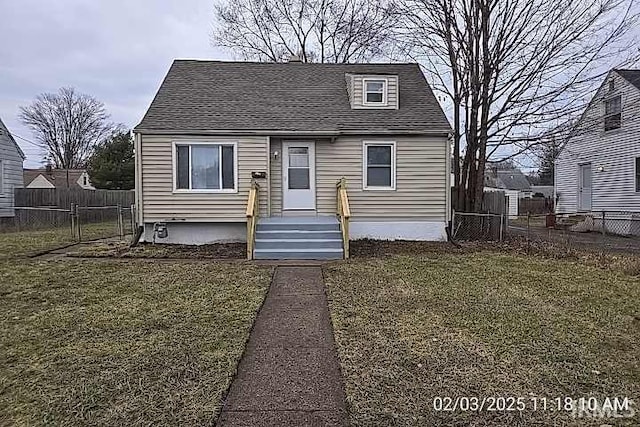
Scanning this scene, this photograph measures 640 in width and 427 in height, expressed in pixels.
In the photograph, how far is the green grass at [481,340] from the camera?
11.4 feet

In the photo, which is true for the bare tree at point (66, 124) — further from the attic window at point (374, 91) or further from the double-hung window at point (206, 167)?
the attic window at point (374, 91)

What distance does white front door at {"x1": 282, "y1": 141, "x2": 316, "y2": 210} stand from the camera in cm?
1271

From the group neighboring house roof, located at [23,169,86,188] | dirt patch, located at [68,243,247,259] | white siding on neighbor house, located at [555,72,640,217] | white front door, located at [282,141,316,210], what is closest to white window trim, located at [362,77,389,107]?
white front door, located at [282,141,316,210]

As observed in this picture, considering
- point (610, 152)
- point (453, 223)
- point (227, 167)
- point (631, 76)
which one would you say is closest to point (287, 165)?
point (227, 167)

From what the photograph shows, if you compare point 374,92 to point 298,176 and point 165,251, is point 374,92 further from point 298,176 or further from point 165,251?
point 165,251

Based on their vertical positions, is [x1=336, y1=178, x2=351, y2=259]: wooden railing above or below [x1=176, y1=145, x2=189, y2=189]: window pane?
below

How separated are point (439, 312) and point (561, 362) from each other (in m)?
1.82

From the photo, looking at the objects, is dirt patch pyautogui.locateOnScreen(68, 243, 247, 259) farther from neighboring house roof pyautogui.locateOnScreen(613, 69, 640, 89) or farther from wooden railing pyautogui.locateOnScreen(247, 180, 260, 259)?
neighboring house roof pyautogui.locateOnScreen(613, 69, 640, 89)

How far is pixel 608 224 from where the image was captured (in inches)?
701

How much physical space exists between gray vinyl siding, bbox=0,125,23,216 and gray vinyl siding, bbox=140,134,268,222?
11148 millimetres

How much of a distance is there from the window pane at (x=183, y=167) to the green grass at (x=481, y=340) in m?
5.44

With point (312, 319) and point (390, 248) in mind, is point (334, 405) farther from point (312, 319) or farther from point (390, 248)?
point (390, 248)

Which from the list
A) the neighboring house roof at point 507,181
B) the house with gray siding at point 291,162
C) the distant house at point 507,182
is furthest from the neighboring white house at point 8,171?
the neighboring house roof at point 507,181

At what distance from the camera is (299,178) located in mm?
12758
